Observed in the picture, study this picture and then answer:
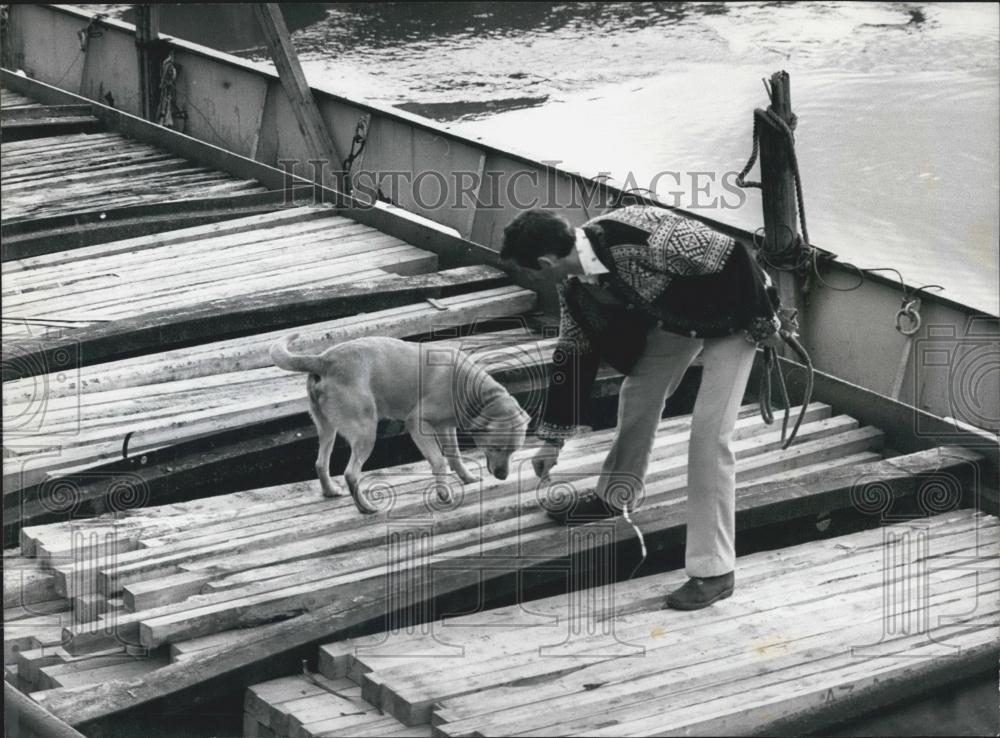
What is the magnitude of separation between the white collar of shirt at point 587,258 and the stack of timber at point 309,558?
3.93 feet

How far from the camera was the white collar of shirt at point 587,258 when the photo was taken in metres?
5.86

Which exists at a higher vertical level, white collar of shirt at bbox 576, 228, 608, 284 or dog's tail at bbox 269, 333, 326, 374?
white collar of shirt at bbox 576, 228, 608, 284

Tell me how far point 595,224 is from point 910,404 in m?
2.90

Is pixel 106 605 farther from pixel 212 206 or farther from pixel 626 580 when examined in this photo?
pixel 212 206

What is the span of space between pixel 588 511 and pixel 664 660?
3.36ft

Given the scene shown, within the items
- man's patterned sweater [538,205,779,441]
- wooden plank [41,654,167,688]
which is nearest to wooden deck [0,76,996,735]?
wooden plank [41,654,167,688]

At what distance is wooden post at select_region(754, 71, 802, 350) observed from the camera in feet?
26.4

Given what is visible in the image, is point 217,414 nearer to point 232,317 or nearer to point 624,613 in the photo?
point 232,317

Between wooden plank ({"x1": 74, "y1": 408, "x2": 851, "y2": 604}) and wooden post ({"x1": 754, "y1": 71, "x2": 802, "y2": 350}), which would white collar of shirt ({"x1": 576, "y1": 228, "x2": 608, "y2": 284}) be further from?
wooden post ({"x1": 754, "y1": 71, "x2": 802, "y2": 350})

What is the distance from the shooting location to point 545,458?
21.8 ft

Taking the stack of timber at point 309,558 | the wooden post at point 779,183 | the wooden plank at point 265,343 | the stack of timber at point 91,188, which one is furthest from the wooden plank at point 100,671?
the stack of timber at point 91,188

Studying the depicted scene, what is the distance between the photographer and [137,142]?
12.6m

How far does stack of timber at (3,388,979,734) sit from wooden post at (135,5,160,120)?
6718mm

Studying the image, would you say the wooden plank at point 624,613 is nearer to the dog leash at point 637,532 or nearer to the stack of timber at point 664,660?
the stack of timber at point 664,660
